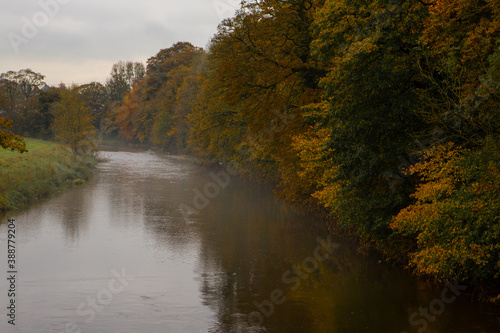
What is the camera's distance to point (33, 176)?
31.9 metres

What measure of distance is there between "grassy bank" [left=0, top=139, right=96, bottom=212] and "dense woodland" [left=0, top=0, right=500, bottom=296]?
1324 cm

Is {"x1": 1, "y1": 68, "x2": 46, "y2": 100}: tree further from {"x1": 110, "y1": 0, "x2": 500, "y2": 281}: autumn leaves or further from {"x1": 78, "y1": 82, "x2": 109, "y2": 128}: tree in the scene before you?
{"x1": 110, "y1": 0, "x2": 500, "y2": 281}: autumn leaves

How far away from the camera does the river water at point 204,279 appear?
1302 cm

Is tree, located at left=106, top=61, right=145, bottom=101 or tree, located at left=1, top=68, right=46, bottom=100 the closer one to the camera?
tree, located at left=1, top=68, right=46, bottom=100

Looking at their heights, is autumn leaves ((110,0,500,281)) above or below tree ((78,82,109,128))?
below

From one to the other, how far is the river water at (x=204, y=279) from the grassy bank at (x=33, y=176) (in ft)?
4.46

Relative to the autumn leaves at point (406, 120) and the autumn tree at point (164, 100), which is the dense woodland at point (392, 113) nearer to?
the autumn leaves at point (406, 120)

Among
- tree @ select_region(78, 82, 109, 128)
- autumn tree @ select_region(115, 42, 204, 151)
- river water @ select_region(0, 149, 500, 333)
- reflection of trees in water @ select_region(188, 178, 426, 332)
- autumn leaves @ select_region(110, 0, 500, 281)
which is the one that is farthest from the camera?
tree @ select_region(78, 82, 109, 128)

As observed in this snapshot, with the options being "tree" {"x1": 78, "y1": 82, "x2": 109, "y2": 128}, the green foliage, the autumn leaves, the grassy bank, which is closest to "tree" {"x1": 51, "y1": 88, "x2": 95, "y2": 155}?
the grassy bank

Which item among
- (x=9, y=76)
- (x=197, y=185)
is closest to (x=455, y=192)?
(x=197, y=185)

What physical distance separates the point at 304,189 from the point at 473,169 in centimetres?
1220

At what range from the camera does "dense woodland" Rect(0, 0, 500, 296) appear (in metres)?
12.3

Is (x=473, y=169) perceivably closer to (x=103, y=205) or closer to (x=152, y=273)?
(x=152, y=273)

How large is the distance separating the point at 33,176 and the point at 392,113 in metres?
25.1
